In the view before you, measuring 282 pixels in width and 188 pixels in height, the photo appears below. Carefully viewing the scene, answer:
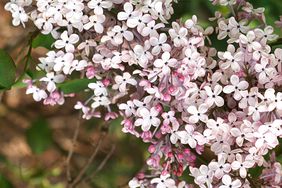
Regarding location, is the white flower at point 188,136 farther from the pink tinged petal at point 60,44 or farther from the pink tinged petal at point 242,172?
the pink tinged petal at point 60,44

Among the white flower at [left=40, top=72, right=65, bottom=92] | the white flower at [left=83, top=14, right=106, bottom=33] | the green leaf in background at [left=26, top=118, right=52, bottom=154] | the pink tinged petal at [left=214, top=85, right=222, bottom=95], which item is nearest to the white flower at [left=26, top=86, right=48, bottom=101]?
the white flower at [left=40, top=72, right=65, bottom=92]

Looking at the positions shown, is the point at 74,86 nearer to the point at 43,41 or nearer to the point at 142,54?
the point at 43,41

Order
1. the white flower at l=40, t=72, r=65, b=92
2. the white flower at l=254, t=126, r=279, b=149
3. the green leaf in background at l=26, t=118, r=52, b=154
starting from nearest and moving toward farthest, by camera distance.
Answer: the white flower at l=254, t=126, r=279, b=149 < the white flower at l=40, t=72, r=65, b=92 < the green leaf in background at l=26, t=118, r=52, b=154

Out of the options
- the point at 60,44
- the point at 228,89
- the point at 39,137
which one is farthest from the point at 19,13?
the point at 39,137

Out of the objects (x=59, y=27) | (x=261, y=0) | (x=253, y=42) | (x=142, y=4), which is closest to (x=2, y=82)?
(x=59, y=27)

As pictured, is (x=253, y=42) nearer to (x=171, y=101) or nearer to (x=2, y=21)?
(x=171, y=101)

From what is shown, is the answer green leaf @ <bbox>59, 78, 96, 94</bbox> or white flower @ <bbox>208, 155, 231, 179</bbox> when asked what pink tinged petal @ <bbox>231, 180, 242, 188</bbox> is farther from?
green leaf @ <bbox>59, 78, 96, 94</bbox>
